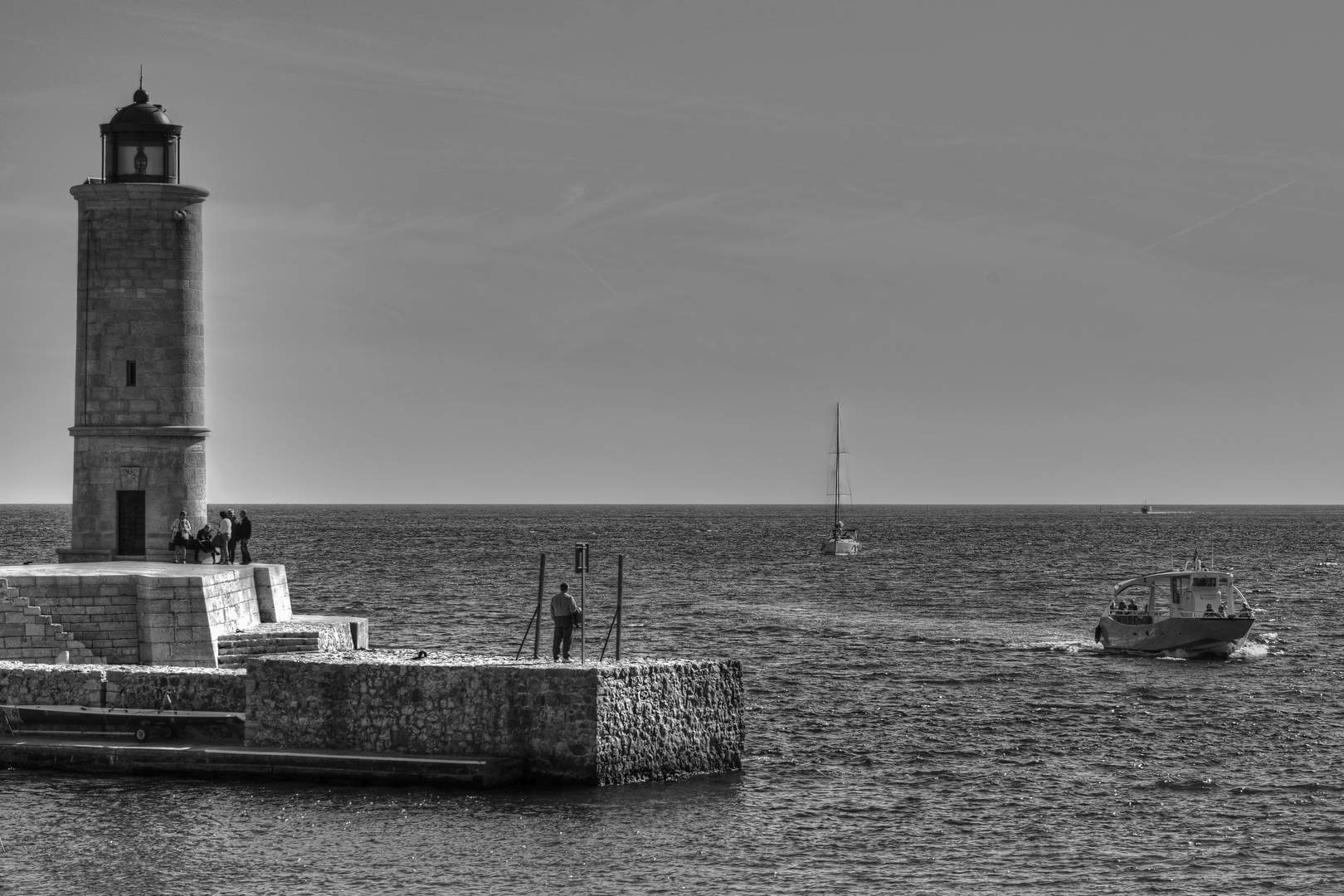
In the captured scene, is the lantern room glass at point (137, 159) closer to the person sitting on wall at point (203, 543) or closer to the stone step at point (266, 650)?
the person sitting on wall at point (203, 543)

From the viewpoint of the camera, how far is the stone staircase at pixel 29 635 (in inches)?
1056

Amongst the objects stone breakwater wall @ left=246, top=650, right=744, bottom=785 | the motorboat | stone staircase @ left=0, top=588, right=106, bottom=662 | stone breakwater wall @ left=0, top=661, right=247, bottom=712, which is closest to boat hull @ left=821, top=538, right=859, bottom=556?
the motorboat

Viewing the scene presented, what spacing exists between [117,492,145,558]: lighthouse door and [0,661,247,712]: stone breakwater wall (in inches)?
280

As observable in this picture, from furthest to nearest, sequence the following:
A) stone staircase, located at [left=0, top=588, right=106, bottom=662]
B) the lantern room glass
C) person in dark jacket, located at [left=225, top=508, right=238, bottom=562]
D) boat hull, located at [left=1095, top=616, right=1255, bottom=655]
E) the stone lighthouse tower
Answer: boat hull, located at [left=1095, top=616, right=1255, bottom=655] → person in dark jacket, located at [left=225, top=508, right=238, bottom=562] → the lantern room glass → the stone lighthouse tower → stone staircase, located at [left=0, top=588, right=106, bottom=662]

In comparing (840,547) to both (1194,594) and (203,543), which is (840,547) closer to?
(1194,594)

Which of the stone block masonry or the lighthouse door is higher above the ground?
the lighthouse door

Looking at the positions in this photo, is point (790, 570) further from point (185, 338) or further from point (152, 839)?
point (152, 839)

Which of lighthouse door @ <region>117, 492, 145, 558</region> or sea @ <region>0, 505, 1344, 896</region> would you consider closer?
sea @ <region>0, 505, 1344, 896</region>

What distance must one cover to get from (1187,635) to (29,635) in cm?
3153

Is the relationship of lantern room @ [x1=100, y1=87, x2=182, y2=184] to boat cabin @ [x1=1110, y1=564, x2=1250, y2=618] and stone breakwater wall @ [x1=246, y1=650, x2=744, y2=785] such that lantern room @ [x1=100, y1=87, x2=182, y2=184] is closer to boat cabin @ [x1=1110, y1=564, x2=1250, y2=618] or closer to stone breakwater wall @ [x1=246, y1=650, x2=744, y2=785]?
stone breakwater wall @ [x1=246, y1=650, x2=744, y2=785]

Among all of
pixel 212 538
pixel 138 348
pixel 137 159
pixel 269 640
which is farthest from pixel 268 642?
pixel 137 159

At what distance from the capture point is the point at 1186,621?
46.2 metres

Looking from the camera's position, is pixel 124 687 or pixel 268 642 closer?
pixel 124 687

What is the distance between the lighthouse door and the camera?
31.6m
